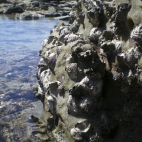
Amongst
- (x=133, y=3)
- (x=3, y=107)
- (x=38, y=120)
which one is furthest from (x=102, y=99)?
(x=3, y=107)

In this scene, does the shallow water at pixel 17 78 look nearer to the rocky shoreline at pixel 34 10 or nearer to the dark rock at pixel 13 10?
the rocky shoreline at pixel 34 10

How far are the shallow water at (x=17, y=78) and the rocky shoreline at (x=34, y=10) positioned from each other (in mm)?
8379

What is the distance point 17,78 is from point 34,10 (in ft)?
80.7

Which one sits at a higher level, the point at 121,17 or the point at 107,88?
the point at 121,17

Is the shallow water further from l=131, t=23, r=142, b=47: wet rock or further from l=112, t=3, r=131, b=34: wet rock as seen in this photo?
l=131, t=23, r=142, b=47: wet rock

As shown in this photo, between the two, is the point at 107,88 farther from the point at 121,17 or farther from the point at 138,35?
the point at 121,17

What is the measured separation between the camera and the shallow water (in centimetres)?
780

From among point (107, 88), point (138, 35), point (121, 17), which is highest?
point (121, 17)

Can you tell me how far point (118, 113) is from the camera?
5578mm

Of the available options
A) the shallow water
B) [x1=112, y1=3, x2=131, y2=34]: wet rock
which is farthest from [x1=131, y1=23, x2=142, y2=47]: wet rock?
the shallow water

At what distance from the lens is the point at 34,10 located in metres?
34.7

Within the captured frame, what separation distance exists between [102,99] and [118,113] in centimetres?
42

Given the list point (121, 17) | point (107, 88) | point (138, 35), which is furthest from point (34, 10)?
point (138, 35)

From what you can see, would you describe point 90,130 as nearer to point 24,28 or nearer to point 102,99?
point 102,99
